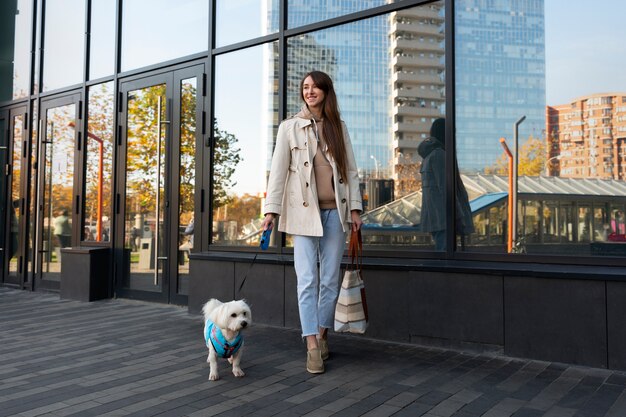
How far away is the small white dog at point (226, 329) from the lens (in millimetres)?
3246

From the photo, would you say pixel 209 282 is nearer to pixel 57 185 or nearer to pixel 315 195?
pixel 315 195

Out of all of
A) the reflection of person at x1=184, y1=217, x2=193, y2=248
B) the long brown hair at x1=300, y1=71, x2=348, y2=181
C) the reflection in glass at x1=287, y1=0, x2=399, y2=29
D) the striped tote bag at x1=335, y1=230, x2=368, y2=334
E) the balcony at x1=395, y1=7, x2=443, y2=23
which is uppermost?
the reflection in glass at x1=287, y1=0, x2=399, y2=29

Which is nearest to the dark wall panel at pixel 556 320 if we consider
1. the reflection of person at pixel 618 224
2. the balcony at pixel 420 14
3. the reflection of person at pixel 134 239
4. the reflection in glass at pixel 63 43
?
the reflection of person at pixel 618 224

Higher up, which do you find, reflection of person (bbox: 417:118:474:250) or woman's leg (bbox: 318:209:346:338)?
reflection of person (bbox: 417:118:474:250)

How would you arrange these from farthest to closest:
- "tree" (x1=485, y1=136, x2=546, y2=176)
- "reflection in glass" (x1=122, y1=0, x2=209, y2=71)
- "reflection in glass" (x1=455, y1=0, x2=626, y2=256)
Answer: "reflection in glass" (x1=122, y1=0, x2=209, y2=71), "tree" (x1=485, y1=136, x2=546, y2=176), "reflection in glass" (x1=455, y1=0, x2=626, y2=256)

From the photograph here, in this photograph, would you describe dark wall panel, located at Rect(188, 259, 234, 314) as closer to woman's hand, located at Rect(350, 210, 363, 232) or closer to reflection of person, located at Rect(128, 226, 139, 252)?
reflection of person, located at Rect(128, 226, 139, 252)

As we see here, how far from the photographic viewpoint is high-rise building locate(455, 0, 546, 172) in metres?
4.38

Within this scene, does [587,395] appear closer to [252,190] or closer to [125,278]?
[252,190]

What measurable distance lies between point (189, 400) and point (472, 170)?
2.89 metres

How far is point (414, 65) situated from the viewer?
4918 mm

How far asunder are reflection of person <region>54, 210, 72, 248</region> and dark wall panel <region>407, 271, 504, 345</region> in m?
5.57

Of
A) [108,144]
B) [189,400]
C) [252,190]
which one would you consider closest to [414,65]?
[252,190]

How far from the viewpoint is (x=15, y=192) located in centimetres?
870

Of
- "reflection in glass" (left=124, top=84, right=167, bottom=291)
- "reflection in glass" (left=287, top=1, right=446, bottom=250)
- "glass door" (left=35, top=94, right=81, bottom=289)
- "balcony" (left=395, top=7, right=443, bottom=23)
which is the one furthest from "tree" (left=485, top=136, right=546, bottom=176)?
"glass door" (left=35, top=94, right=81, bottom=289)
